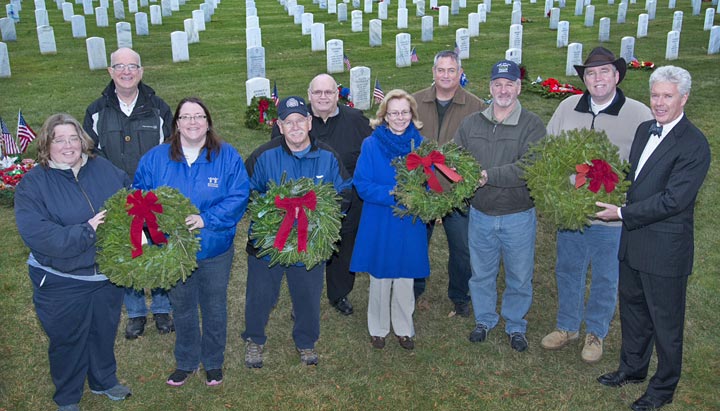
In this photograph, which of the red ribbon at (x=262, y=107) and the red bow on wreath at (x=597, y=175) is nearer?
the red bow on wreath at (x=597, y=175)

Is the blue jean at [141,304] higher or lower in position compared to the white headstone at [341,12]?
lower

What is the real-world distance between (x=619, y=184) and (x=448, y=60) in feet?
7.13

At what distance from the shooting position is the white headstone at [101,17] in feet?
81.4

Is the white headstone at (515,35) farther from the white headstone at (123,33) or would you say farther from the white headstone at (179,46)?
the white headstone at (123,33)

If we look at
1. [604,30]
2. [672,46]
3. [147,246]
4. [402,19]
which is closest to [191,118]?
[147,246]

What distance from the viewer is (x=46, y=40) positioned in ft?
67.1

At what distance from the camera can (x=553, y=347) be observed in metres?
6.49

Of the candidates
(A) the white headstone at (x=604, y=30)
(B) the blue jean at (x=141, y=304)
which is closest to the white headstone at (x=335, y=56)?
(A) the white headstone at (x=604, y=30)

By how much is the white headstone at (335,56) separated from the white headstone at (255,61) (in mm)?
2173

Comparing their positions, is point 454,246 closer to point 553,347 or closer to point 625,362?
point 553,347

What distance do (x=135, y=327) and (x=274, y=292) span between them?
5.49 ft

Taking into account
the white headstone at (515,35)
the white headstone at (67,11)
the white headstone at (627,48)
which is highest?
the white headstone at (67,11)

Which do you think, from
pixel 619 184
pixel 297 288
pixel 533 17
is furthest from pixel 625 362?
pixel 533 17

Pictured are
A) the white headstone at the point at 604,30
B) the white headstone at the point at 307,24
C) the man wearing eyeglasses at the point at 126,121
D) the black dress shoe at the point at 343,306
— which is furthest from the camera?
the white headstone at the point at 307,24
